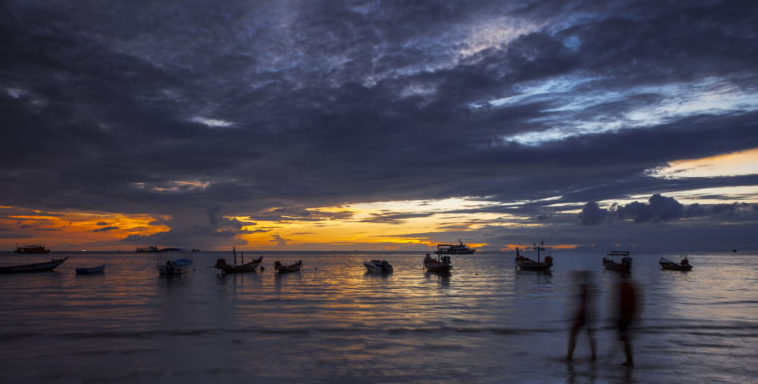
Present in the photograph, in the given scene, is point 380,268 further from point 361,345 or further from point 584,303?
point 584,303

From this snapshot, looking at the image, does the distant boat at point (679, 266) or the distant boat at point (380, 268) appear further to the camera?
the distant boat at point (679, 266)

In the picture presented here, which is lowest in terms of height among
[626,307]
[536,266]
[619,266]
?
[619,266]

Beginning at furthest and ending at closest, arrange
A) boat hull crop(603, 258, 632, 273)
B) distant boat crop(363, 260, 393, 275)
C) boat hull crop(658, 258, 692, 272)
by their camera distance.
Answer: boat hull crop(658, 258, 692, 272) < boat hull crop(603, 258, 632, 273) < distant boat crop(363, 260, 393, 275)

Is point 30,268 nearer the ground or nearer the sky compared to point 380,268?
nearer the sky

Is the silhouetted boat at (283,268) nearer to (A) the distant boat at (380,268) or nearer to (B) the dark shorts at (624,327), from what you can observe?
(A) the distant boat at (380,268)

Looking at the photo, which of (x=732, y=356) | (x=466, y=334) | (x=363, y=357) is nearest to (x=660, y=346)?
(x=732, y=356)

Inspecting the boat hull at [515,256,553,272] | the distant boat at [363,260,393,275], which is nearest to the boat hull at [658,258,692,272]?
A: the boat hull at [515,256,553,272]

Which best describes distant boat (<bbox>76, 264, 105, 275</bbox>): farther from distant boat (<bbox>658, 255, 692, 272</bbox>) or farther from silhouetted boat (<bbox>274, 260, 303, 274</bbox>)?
distant boat (<bbox>658, 255, 692, 272</bbox>)

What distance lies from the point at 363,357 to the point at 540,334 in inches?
312

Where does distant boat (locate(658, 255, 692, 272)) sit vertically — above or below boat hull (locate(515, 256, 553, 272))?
below

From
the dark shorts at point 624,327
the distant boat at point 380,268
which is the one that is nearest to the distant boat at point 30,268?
the distant boat at point 380,268

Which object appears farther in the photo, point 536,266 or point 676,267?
point 676,267

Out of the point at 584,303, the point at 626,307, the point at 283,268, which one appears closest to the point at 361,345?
the point at 584,303

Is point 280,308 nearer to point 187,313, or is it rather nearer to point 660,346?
point 187,313
